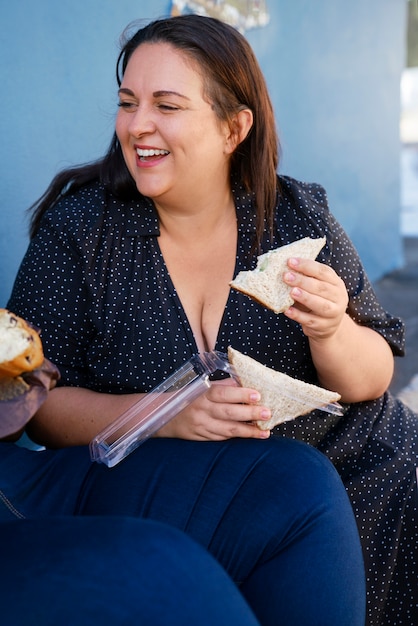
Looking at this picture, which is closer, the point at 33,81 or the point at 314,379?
the point at 314,379

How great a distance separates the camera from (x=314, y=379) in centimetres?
223

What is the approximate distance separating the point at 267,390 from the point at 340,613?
503mm

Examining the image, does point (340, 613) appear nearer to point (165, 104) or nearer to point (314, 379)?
point (314, 379)

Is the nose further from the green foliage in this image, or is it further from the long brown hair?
the green foliage

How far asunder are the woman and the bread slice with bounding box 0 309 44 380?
60cm

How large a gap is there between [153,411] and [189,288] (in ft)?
1.71

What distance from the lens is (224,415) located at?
1.75 m

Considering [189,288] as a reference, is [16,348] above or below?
above

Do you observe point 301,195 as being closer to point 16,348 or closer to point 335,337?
point 335,337

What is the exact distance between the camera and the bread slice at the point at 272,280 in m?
1.78

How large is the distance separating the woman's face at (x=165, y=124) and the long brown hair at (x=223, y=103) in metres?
0.05

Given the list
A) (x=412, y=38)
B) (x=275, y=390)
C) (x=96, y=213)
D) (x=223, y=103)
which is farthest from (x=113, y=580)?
(x=412, y=38)

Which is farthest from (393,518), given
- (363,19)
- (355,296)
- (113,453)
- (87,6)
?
(363,19)

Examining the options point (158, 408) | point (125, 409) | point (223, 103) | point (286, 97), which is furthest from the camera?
point (286, 97)
